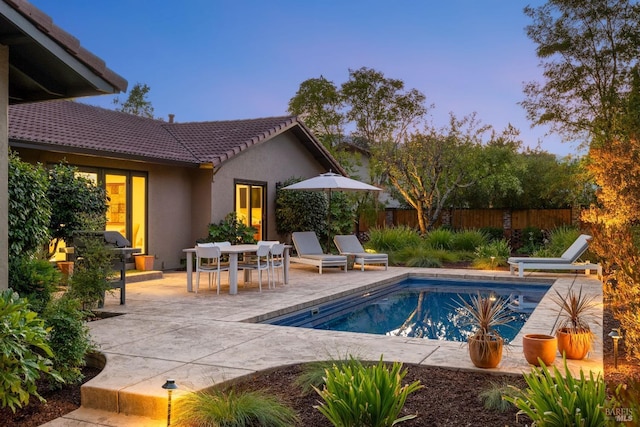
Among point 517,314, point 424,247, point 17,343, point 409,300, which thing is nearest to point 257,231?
point 424,247

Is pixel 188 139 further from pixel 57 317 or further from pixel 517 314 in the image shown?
pixel 57 317

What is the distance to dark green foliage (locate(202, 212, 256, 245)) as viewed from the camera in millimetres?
14505

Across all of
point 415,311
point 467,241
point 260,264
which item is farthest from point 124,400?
point 467,241

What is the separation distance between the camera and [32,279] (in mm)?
6258

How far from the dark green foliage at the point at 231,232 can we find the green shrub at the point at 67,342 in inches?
368

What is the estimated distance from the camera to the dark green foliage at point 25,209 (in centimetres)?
600

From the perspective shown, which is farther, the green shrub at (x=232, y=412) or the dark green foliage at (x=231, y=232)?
the dark green foliage at (x=231, y=232)

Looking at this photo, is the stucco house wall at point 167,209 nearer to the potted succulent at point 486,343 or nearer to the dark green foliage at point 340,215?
the dark green foliage at point 340,215

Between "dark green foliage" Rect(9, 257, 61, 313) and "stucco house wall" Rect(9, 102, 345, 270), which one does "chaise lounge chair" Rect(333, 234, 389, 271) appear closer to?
"stucco house wall" Rect(9, 102, 345, 270)

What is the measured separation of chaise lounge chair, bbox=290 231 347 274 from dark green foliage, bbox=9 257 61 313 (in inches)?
304

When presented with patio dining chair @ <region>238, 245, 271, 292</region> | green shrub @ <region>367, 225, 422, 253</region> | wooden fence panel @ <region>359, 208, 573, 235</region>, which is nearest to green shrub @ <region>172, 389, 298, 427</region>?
patio dining chair @ <region>238, 245, 271, 292</region>

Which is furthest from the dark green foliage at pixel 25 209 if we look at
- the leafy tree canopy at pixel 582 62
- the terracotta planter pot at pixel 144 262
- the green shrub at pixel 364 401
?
the leafy tree canopy at pixel 582 62

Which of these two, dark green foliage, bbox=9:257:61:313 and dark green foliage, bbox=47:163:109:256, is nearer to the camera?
dark green foliage, bbox=9:257:61:313

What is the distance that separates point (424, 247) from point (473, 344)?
39.9 ft
